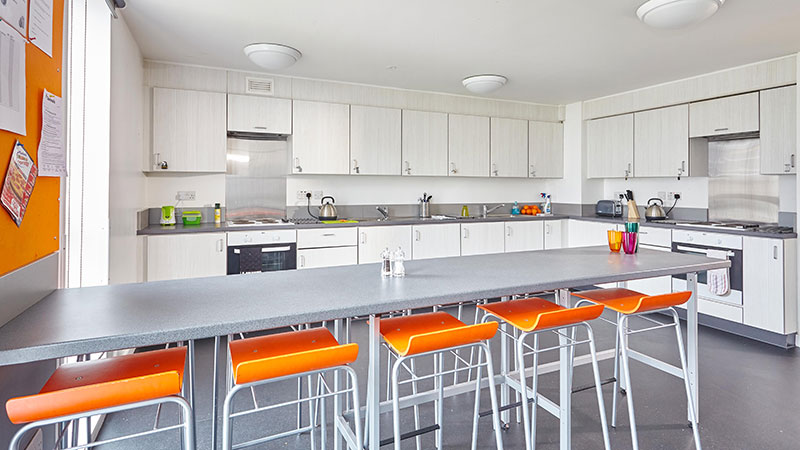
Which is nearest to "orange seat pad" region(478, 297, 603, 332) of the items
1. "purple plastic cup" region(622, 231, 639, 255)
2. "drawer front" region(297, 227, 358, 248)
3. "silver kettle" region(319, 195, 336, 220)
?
"purple plastic cup" region(622, 231, 639, 255)

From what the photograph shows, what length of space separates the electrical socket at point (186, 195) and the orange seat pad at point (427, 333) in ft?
11.0

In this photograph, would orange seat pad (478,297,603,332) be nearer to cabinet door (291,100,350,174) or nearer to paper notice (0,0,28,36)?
paper notice (0,0,28,36)

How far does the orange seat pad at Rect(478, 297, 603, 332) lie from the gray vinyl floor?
0.71 meters

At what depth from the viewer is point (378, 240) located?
4.71 metres

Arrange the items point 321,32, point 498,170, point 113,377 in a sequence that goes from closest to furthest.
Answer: point 113,377 < point 321,32 < point 498,170

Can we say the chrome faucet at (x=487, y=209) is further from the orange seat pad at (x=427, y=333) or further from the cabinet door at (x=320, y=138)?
the orange seat pad at (x=427, y=333)

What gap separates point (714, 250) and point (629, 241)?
2161mm

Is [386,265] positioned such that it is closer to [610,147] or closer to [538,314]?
[538,314]

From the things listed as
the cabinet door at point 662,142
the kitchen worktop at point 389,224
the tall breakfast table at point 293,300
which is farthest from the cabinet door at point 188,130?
the cabinet door at point 662,142

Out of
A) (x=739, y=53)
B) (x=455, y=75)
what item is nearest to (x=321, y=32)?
(x=455, y=75)

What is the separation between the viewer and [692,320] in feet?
7.92

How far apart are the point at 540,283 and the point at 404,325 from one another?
0.62 metres

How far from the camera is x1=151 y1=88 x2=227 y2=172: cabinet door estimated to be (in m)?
4.04

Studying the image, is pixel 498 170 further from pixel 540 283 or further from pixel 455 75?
pixel 540 283
